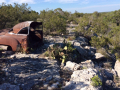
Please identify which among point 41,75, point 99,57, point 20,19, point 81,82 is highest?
point 20,19

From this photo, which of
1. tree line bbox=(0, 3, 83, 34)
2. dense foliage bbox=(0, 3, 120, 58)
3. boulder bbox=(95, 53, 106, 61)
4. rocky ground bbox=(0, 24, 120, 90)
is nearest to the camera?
rocky ground bbox=(0, 24, 120, 90)

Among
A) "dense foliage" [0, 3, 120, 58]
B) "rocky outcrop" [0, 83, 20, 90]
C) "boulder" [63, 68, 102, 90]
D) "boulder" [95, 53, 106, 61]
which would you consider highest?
"dense foliage" [0, 3, 120, 58]

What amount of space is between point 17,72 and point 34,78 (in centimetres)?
84

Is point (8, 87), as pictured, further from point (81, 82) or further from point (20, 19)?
point (20, 19)

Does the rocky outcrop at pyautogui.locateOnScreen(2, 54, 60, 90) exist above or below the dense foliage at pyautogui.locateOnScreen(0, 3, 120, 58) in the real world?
below

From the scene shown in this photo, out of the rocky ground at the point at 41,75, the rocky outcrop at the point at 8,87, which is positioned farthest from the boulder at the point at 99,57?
the rocky outcrop at the point at 8,87

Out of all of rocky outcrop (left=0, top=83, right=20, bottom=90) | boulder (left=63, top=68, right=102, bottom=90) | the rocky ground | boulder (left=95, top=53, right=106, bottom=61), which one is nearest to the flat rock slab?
the rocky ground

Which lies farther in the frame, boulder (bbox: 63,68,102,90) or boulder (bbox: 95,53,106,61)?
boulder (bbox: 95,53,106,61)

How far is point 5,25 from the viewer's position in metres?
11.7

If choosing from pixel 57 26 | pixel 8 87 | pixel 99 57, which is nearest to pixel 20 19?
pixel 57 26

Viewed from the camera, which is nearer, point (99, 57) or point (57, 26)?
point (99, 57)

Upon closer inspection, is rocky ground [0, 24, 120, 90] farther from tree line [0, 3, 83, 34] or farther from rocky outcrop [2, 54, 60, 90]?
tree line [0, 3, 83, 34]

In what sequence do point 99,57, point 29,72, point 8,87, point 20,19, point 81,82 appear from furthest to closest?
1. point 20,19
2. point 99,57
3. point 29,72
4. point 81,82
5. point 8,87

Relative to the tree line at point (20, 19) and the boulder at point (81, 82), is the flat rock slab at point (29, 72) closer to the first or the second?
the boulder at point (81, 82)
